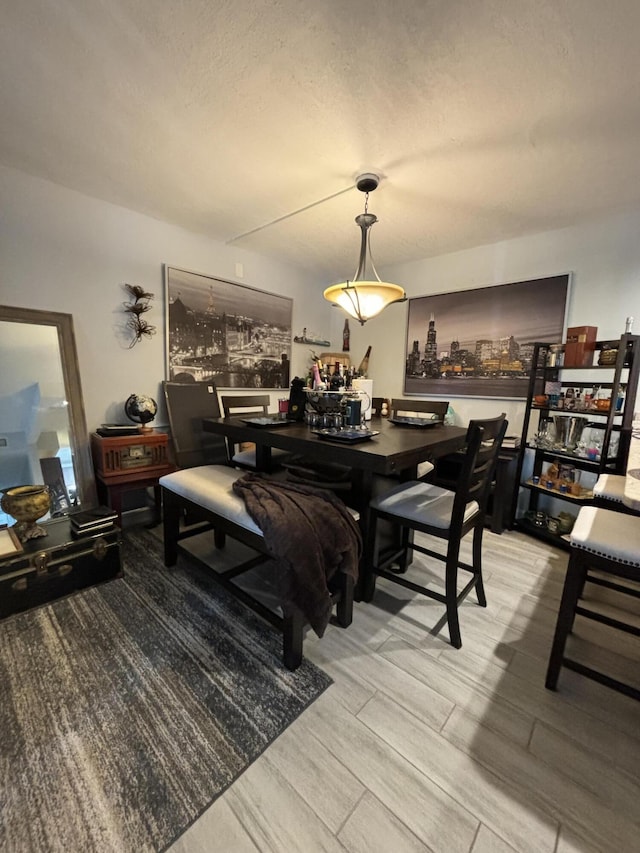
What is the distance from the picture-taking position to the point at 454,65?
1285 millimetres

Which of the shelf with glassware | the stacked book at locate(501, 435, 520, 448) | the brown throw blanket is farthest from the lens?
the stacked book at locate(501, 435, 520, 448)

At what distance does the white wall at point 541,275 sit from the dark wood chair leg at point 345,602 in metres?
2.31

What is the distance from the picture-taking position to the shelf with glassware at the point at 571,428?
2.20 metres

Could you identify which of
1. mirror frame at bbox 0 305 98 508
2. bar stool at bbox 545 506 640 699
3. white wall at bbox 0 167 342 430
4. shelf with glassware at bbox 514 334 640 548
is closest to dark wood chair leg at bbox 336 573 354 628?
bar stool at bbox 545 506 640 699

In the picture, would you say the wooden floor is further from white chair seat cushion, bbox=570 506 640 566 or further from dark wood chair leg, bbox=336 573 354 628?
white chair seat cushion, bbox=570 506 640 566

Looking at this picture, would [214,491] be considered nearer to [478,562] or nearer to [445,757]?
[445,757]

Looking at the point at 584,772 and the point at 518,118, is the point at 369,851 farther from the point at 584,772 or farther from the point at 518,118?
the point at 518,118

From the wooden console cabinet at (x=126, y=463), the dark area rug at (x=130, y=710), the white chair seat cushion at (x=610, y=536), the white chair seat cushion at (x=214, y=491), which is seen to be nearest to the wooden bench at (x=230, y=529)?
the white chair seat cushion at (x=214, y=491)

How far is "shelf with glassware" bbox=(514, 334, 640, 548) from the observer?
86.4 inches

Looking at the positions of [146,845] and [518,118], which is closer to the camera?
[146,845]

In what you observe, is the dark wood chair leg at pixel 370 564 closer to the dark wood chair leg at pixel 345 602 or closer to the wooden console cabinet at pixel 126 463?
the dark wood chair leg at pixel 345 602

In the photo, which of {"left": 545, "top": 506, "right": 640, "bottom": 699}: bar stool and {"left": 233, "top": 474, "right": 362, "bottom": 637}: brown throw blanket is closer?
{"left": 545, "top": 506, "right": 640, "bottom": 699}: bar stool

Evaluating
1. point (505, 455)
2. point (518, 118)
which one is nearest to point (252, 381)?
point (505, 455)

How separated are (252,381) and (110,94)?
7.27 ft
